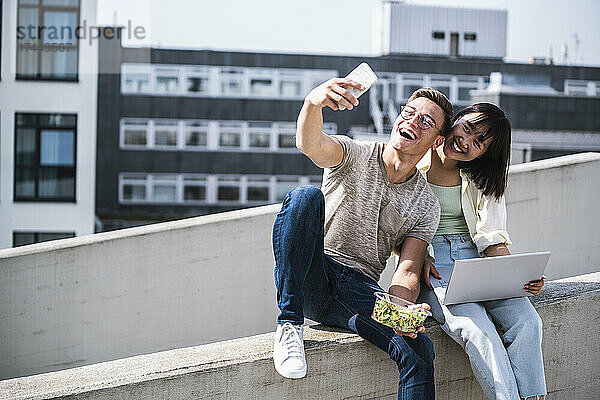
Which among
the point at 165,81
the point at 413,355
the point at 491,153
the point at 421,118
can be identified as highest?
the point at 165,81

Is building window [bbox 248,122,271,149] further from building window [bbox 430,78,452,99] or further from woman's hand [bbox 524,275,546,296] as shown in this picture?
woman's hand [bbox 524,275,546,296]

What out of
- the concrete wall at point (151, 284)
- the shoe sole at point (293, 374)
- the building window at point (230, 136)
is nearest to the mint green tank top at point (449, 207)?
the shoe sole at point (293, 374)

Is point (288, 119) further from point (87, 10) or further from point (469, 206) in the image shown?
point (469, 206)

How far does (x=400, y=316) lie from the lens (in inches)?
85.9

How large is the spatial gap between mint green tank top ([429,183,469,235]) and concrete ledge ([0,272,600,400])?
37cm

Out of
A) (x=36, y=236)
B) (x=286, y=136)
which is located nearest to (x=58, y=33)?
(x=36, y=236)

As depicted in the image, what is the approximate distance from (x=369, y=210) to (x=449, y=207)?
1.27 ft

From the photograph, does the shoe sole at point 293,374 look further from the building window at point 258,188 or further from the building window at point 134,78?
the building window at point 134,78

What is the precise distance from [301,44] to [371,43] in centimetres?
291

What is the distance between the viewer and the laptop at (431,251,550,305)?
90.2 inches

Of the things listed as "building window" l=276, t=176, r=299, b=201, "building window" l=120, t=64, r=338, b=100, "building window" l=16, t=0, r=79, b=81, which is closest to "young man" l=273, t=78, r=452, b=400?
"building window" l=16, t=0, r=79, b=81

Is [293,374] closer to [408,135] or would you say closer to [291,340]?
[291,340]

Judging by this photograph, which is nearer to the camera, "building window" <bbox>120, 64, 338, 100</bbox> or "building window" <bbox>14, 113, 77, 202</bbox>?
"building window" <bbox>14, 113, 77, 202</bbox>

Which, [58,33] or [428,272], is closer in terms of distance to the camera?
[428,272]
